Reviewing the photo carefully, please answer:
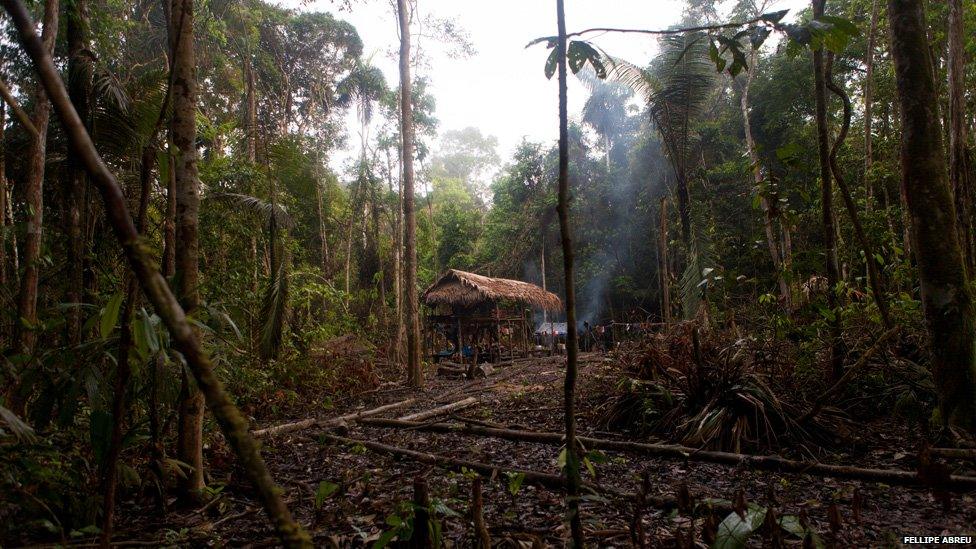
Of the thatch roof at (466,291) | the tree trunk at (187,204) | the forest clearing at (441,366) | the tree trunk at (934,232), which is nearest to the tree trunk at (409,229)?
the forest clearing at (441,366)

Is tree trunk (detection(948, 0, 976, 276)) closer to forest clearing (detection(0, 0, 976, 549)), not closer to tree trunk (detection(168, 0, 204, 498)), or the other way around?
forest clearing (detection(0, 0, 976, 549))

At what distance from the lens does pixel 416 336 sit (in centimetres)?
966

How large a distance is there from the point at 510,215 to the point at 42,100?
19116 mm

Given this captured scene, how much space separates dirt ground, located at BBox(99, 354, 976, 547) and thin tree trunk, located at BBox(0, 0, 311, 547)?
1248 mm

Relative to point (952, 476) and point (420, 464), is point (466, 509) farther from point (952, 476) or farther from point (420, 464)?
point (952, 476)

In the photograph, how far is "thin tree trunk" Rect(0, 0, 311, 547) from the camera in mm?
767

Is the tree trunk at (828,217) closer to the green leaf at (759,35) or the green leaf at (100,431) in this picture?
the green leaf at (759,35)

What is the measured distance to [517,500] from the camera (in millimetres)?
3139

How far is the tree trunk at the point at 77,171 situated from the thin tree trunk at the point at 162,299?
3802mm

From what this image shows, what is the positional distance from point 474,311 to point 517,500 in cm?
1333

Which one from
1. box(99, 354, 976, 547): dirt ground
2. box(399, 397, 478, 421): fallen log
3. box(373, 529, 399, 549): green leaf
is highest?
box(373, 529, 399, 549): green leaf

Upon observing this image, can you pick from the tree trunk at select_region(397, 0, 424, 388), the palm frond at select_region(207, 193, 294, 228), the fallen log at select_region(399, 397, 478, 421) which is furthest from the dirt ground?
the tree trunk at select_region(397, 0, 424, 388)

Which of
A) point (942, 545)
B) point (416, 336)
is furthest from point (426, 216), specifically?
point (942, 545)

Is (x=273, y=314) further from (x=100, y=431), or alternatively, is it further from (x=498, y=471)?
(x=100, y=431)
